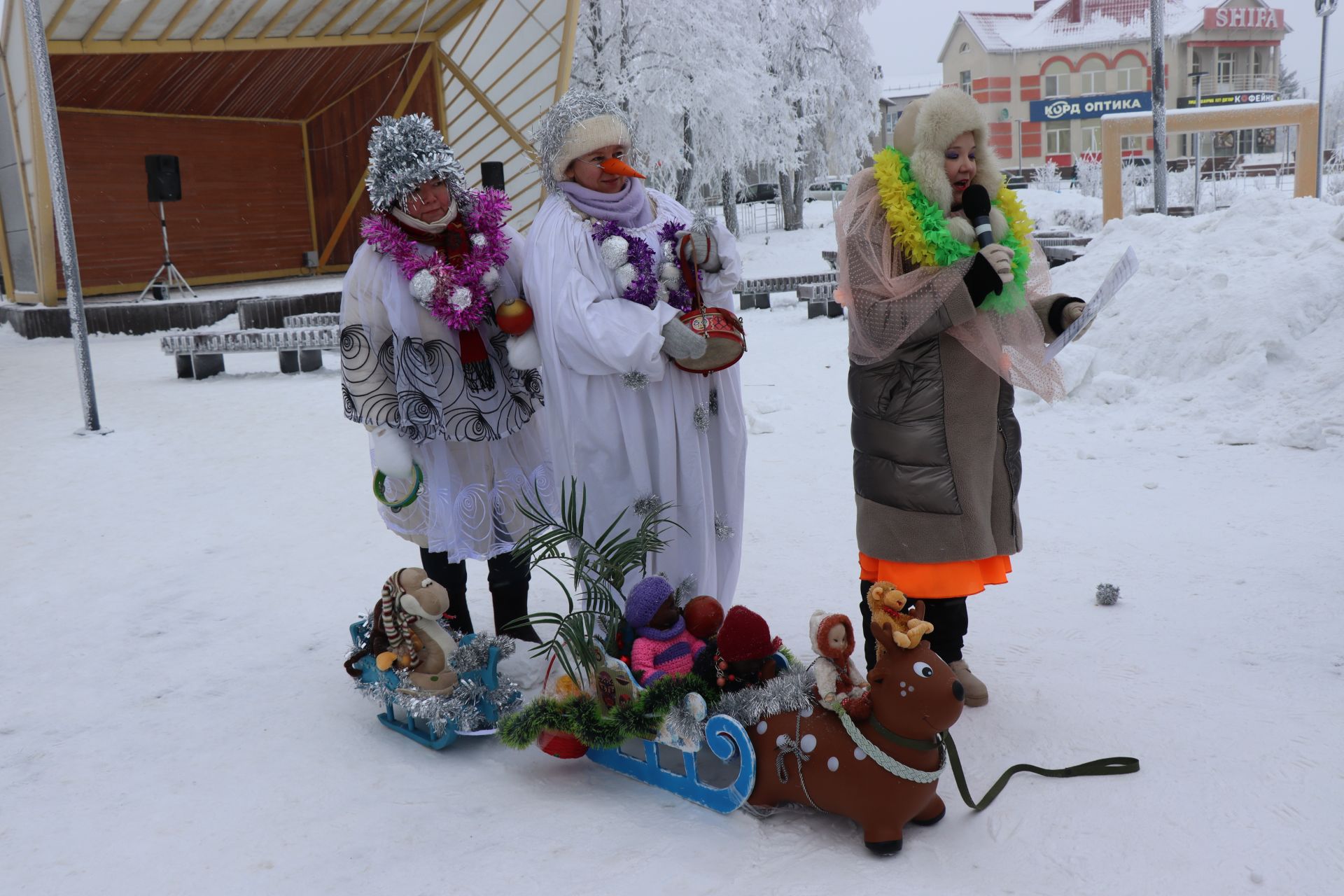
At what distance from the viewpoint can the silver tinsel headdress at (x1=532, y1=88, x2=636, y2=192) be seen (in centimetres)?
274

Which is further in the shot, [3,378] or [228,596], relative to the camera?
[3,378]

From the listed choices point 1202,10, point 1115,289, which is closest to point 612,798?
point 1115,289

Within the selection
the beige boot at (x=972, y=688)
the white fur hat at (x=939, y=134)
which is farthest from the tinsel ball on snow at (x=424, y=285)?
the beige boot at (x=972, y=688)

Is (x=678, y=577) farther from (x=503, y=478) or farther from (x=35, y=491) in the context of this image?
(x=35, y=491)

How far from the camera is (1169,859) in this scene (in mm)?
1989

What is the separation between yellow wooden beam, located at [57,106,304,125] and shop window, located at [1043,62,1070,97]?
28.6 meters

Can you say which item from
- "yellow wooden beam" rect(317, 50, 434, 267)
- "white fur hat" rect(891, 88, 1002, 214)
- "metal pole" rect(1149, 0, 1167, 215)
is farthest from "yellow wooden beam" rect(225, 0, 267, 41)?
"white fur hat" rect(891, 88, 1002, 214)

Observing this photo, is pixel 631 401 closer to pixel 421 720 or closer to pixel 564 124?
pixel 564 124

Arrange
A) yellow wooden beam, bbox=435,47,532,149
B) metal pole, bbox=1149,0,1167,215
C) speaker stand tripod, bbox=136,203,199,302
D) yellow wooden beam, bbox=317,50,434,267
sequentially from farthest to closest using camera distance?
yellow wooden beam, bbox=317,50,434,267, yellow wooden beam, bbox=435,47,532,149, speaker stand tripod, bbox=136,203,199,302, metal pole, bbox=1149,0,1167,215

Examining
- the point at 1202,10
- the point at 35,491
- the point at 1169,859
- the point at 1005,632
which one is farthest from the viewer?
the point at 1202,10

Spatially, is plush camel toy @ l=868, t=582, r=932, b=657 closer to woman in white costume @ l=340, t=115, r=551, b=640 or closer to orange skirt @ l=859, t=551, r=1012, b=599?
orange skirt @ l=859, t=551, r=1012, b=599

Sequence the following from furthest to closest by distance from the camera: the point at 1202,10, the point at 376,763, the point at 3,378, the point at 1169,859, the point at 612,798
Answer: the point at 1202,10
the point at 3,378
the point at 376,763
the point at 612,798
the point at 1169,859

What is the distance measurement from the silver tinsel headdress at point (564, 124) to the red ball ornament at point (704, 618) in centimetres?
124

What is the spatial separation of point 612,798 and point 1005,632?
147 centimetres
